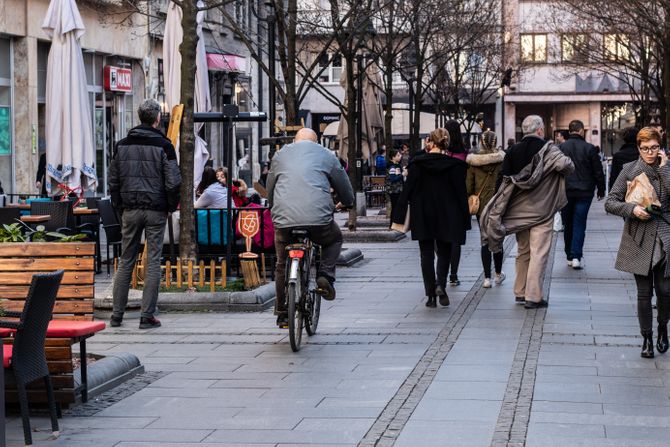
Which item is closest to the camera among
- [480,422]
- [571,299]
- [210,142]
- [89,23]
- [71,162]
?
[480,422]

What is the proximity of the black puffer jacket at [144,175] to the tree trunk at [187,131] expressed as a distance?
2324 mm

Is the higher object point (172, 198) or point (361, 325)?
point (172, 198)

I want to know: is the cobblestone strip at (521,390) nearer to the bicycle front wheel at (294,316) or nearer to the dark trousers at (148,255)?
the bicycle front wheel at (294,316)

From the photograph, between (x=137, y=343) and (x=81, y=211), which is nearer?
(x=137, y=343)

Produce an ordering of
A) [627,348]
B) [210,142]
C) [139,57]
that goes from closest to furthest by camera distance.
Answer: [627,348] → [139,57] → [210,142]

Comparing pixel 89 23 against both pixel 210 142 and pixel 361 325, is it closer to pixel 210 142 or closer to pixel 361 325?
pixel 210 142

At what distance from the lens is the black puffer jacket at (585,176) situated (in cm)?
1828

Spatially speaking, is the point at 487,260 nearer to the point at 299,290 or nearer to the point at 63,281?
the point at 299,290

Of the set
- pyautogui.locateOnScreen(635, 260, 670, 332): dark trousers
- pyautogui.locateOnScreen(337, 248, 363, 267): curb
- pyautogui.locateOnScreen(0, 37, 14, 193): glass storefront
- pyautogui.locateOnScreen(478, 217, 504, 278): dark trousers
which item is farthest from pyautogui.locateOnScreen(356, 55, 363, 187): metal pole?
pyautogui.locateOnScreen(635, 260, 670, 332): dark trousers

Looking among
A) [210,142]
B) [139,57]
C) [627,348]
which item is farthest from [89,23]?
[627,348]

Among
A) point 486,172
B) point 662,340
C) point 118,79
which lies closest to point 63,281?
point 662,340

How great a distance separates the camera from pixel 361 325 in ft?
41.1

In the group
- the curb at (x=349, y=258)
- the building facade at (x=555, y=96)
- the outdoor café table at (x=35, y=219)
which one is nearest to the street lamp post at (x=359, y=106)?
the curb at (x=349, y=258)

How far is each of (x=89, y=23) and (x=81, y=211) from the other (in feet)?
42.8
